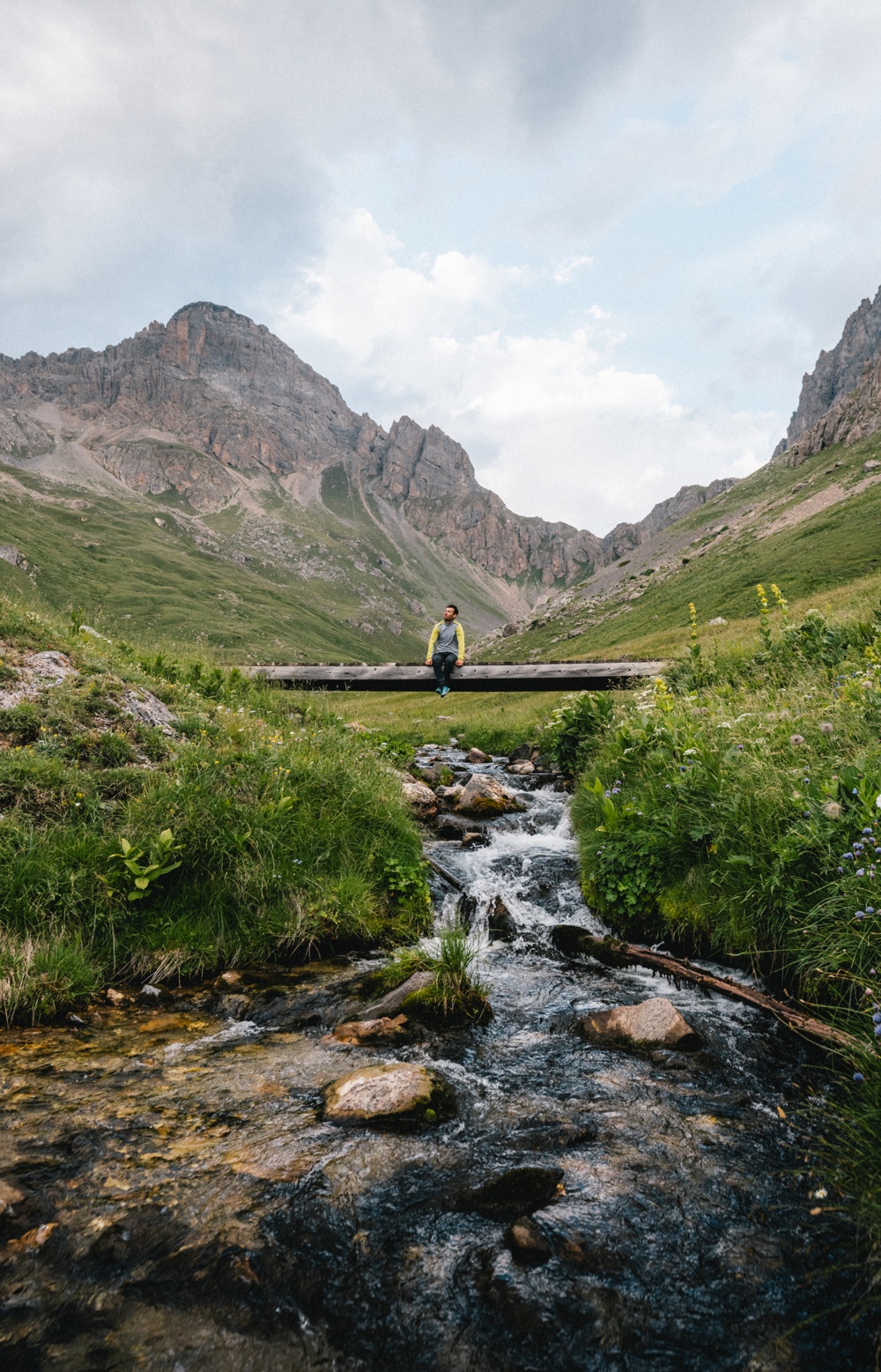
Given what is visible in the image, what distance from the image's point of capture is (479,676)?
22344 millimetres

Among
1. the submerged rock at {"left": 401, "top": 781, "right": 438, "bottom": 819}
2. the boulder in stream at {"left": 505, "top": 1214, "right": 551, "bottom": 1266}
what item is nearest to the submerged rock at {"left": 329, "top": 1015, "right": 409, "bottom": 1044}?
the boulder in stream at {"left": 505, "top": 1214, "right": 551, "bottom": 1266}

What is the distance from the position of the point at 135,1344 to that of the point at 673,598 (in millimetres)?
96935

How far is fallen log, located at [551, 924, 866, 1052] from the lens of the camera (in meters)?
5.34

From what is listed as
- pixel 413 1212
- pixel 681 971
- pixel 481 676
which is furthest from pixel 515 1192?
pixel 481 676

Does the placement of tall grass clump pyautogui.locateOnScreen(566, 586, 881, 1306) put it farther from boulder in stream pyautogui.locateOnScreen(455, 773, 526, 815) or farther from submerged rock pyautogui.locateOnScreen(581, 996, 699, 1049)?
boulder in stream pyautogui.locateOnScreen(455, 773, 526, 815)

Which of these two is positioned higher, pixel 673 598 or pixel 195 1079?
pixel 673 598

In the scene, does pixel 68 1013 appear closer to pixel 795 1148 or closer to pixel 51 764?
pixel 51 764

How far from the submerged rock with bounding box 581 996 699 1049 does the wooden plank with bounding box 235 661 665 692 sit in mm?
16024

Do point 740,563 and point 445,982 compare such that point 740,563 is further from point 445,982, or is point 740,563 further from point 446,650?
point 445,982

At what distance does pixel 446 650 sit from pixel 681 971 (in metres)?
14.7

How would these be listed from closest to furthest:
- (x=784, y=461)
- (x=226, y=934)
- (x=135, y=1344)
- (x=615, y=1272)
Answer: (x=135, y=1344) < (x=615, y=1272) < (x=226, y=934) < (x=784, y=461)

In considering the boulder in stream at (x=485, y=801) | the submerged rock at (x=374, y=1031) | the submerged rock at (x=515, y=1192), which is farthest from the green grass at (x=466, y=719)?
the submerged rock at (x=515, y=1192)

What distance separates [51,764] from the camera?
27.2 feet

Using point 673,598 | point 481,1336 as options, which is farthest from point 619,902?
point 673,598
